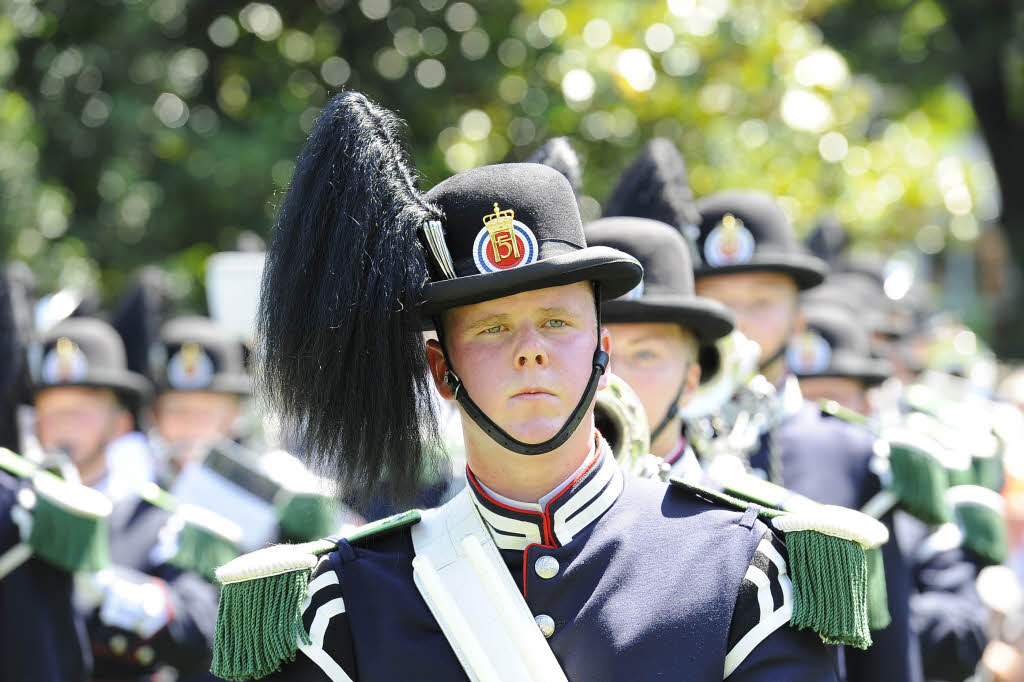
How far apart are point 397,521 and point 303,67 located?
7.97m

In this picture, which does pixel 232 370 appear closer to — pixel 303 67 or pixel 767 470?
pixel 303 67

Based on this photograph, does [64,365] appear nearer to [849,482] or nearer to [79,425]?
[79,425]

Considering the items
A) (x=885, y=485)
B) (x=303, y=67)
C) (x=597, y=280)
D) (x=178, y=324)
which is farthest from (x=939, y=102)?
(x=597, y=280)

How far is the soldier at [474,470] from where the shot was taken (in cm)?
260

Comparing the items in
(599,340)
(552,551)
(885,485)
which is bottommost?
(885,485)

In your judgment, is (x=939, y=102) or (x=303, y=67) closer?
(x=303, y=67)

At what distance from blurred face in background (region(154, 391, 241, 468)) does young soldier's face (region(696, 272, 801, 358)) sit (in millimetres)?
3603

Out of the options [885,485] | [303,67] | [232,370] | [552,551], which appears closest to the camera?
[552,551]

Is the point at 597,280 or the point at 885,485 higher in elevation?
the point at 597,280

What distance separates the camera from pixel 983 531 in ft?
19.1

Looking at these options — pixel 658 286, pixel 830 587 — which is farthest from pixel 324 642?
pixel 658 286

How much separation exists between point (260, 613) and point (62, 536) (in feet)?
8.51

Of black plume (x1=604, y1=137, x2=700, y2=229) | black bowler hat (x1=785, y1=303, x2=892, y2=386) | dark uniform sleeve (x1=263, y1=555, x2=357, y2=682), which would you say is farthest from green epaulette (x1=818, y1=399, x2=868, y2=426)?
dark uniform sleeve (x1=263, y1=555, x2=357, y2=682)

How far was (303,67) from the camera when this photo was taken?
10.3 meters
